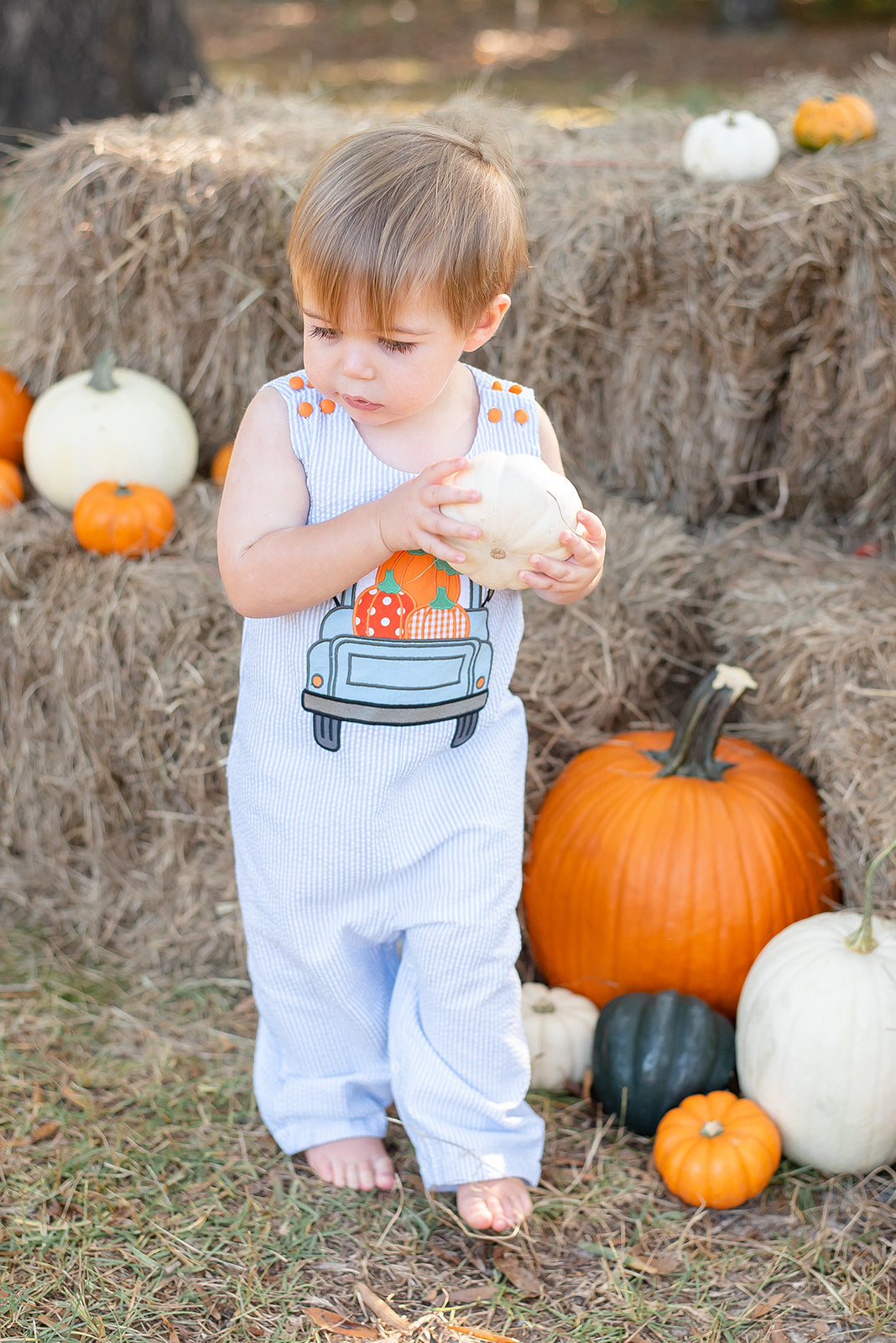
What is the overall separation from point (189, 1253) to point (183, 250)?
7.63 feet

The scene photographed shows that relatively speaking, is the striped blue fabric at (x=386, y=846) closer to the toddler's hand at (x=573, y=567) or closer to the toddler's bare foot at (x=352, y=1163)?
the toddler's bare foot at (x=352, y=1163)

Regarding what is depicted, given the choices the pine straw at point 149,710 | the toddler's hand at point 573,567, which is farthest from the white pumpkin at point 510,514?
the pine straw at point 149,710

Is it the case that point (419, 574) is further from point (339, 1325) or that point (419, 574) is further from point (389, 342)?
point (339, 1325)

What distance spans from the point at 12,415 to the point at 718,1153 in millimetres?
2558

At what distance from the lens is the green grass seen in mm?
1989

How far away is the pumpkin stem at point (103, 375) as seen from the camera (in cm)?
322


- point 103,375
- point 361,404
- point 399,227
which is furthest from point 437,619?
point 103,375

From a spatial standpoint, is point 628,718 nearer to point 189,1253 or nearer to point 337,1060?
point 337,1060

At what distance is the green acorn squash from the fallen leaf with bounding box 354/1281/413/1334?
1.92ft

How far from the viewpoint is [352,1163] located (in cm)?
225

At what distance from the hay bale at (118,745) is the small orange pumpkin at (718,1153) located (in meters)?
1.05

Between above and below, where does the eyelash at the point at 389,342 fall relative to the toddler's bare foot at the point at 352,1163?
above

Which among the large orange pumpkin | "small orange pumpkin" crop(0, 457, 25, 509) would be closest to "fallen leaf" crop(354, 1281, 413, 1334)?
the large orange pumpkin

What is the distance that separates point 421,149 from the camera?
165 cm
